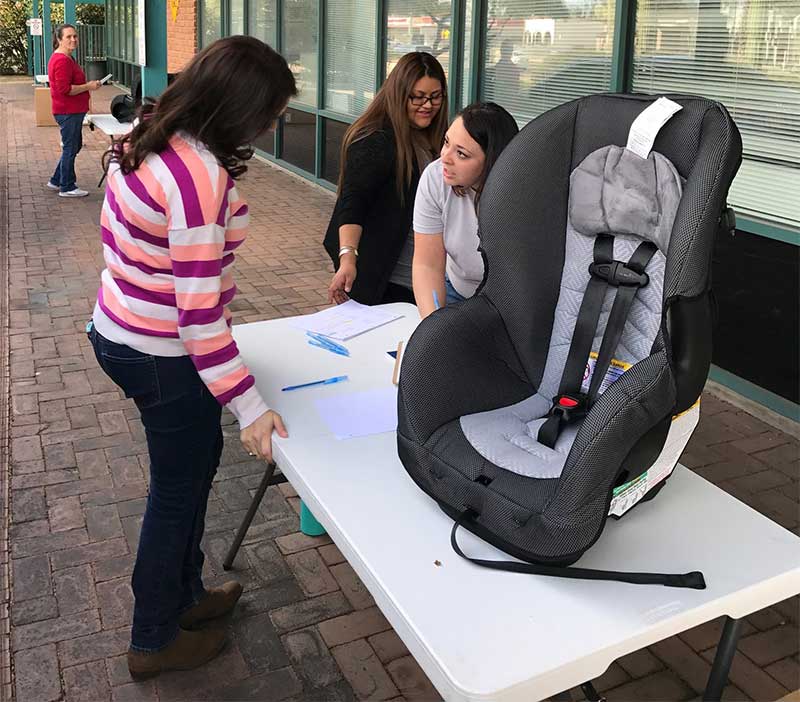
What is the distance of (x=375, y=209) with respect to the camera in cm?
330

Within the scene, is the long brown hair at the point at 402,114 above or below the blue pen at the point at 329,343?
above

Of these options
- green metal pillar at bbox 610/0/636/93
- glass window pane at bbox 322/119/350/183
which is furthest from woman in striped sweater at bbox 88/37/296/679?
glass window pane at bbox 322/119/350/183

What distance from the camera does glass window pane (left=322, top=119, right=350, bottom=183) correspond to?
943 centimetres

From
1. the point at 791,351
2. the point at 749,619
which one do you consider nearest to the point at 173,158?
the point at 749,619

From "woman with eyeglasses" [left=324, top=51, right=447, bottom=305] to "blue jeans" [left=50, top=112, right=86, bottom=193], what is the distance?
6912 mm

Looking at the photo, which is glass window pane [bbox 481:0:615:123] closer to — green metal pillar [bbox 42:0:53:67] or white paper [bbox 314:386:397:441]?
white paper [bbox 314:386:397:441]

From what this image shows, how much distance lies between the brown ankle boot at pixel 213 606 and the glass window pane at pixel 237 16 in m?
11.0

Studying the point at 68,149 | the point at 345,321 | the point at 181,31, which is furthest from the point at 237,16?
the point at 345,321

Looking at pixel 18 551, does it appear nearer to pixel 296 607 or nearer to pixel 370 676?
pixel 296 607

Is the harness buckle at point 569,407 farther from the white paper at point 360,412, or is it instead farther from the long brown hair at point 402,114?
the long brown hair at point 402,114

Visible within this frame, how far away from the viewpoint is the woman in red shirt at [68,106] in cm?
952

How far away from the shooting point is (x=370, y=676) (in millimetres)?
2516

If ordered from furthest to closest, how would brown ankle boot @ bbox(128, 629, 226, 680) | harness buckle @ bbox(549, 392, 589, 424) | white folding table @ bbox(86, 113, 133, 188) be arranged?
white folding table @ bbox(86, 113, 133, 188) → brown ankle boot @ bbox(128, 629, 226, 680) → harness buckle @ bbox(549, 392, 589, 424)

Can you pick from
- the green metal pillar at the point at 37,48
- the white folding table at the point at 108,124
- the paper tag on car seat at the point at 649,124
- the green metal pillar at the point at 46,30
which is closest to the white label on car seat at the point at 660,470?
the paper tag on car seat at the point at 649,124
